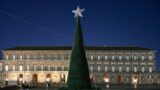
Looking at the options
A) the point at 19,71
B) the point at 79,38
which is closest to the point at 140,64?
the point at 19,71

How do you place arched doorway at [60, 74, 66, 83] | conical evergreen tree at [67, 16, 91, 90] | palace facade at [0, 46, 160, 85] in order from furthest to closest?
palace facade at [0, 46, 160, 85] → arched doorway at [60, 74, 66, 83] → conical evergreen tree at [67, 16, 91, 90]

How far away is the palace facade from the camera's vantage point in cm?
10962

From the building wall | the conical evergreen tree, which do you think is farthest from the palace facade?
the conical evergreen tree

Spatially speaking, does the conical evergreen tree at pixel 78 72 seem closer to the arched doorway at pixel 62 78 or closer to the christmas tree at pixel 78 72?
the christmas tree at pixel 78 72

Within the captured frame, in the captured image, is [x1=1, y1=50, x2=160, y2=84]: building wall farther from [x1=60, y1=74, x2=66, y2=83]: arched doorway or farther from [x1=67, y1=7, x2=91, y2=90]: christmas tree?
[x1=67, y1=7, x2=91, y2=90]: christmas tree

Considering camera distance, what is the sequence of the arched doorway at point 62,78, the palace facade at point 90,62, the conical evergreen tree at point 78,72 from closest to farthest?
the conical evergreen tree at point 78,72
the arched doorway at point 62,78
the palace facade at point 90,62

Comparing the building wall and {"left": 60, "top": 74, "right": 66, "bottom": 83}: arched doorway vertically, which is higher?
the building wall

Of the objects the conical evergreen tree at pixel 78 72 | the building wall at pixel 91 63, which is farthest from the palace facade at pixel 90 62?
the conical evergreen tree at pixel 78 72

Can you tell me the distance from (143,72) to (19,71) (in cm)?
3186

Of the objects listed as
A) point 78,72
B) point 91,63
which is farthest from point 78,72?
point 91,63

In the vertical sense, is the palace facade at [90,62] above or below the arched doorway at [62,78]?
above

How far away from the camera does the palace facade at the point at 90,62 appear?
110 meters

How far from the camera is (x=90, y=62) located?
366 ft

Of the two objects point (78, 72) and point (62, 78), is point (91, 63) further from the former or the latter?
point (78, 72)
